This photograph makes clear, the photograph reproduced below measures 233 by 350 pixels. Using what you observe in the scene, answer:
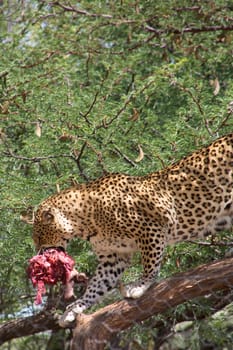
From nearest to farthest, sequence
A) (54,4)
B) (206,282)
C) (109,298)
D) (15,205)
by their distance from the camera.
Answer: (206,282), (109,298), (15,205), (54,4)

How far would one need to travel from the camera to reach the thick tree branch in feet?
19.4

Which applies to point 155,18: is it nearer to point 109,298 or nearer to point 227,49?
point 227,49

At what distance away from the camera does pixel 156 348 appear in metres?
7.95

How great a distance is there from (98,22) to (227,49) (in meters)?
1.81

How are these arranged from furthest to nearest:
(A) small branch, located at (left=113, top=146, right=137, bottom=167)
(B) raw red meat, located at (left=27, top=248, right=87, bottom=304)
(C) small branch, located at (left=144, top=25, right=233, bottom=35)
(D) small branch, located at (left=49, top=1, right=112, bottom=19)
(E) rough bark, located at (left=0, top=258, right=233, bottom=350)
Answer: (D) small branch, located at (left=49, top=1, right=112, bottom=19) → (C) small branch, located at (left=144, top=25, right=233, bottom=35) → (A) small branch, located at (left=113, top=146, right=137, bottom=167) → (B) raw red meat, located at (left=27, top=248, right=87, bottom=304) → (E) rough bark, located at (left=0, top=258, right=233, bottom=350)

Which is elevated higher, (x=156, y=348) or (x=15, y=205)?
(x=15, y=205)

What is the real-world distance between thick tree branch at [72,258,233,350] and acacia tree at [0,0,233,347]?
1.73 metres

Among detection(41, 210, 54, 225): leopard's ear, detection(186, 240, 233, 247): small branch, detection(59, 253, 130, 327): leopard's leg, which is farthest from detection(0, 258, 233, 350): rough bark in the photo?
detection(186, 240, 233, 247): small branch

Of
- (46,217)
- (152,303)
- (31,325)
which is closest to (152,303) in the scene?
(152,303)

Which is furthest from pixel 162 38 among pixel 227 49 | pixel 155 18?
pixel 227 49

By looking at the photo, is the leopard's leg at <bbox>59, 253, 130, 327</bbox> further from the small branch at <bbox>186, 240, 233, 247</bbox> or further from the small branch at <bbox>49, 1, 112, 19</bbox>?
the small branch at <bbox>49, 1, 112, 19</bbox>

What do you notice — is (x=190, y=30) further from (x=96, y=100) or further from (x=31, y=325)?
(x=31, y=325)

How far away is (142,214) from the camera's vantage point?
276 inches

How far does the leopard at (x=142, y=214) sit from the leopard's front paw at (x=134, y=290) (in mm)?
109
